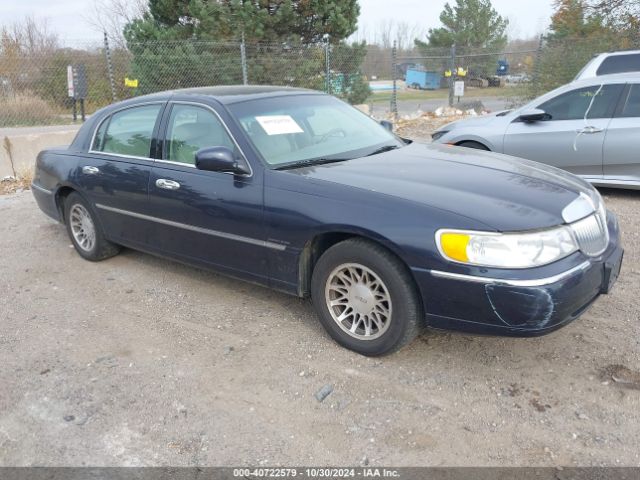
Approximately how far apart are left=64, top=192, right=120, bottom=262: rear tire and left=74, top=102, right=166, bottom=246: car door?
7.1 inches

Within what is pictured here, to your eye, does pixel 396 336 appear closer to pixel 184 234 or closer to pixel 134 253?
pixel 184 234

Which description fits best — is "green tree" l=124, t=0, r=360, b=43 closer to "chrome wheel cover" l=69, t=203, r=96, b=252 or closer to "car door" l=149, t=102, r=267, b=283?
"chrome wheel cover" l=69, t=203, r=96, b=252

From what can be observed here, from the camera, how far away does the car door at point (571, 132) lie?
6.36m

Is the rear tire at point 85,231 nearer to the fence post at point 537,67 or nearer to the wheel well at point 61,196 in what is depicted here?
the wheel well at point 61,196

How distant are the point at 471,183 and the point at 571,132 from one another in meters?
3.91

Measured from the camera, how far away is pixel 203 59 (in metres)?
14.4

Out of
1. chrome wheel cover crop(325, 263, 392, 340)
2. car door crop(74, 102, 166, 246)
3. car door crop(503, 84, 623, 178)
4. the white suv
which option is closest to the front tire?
chrome wheel cover crop(325, 263, 392, 340)

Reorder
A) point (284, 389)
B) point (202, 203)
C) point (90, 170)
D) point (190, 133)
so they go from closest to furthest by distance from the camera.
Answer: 1. point (284, 389)
2. point (202, 203)
3. point (190, 133)
4. point (90, 170)

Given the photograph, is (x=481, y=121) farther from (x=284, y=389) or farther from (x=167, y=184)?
(x=284, y=389)

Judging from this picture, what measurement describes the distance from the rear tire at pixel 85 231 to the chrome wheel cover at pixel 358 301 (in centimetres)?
261

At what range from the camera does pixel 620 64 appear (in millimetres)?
8203

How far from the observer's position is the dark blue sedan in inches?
111

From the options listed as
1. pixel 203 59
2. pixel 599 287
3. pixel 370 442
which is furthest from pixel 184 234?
pixel 203 59

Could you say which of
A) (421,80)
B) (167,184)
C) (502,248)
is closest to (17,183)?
(167,184)
